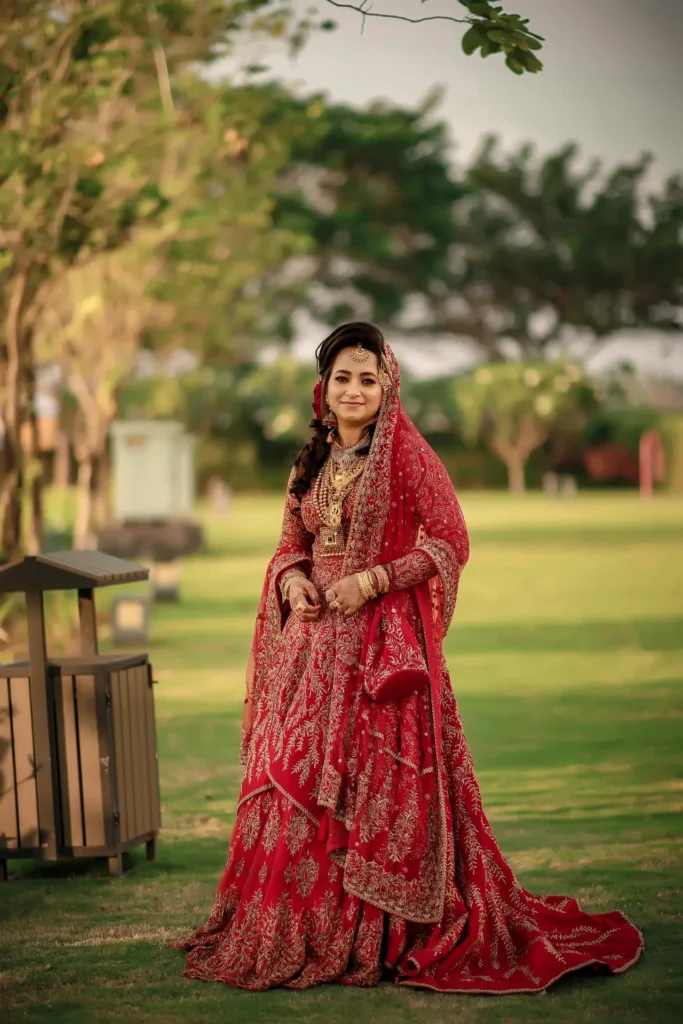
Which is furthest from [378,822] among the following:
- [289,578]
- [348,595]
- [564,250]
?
[564,250]

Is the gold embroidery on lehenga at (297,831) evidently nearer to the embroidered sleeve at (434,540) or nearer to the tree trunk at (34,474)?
the embroidered sleeve at (434,540)

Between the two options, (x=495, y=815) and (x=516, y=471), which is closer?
(x=495, y=815)

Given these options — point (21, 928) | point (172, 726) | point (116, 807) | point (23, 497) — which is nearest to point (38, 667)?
point (116, 807)

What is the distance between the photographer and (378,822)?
4309mm

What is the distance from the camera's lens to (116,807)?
18.0 feet

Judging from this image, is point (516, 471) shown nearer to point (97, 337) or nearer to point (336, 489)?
point (97, 337)

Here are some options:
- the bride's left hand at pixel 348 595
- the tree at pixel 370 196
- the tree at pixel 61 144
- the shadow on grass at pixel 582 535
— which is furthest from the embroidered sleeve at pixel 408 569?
the tree at pixel 370 196

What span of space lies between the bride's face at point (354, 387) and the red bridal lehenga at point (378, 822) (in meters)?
0.06

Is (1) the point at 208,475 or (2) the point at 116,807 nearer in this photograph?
(2) the point at 116,807

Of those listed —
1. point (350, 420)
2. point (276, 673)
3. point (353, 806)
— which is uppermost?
point (350, 420)

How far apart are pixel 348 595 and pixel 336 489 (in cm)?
36

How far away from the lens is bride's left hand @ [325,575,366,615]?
14.6ft

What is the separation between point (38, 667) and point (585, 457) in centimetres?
5273

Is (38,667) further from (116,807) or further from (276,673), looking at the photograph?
(276,673)
